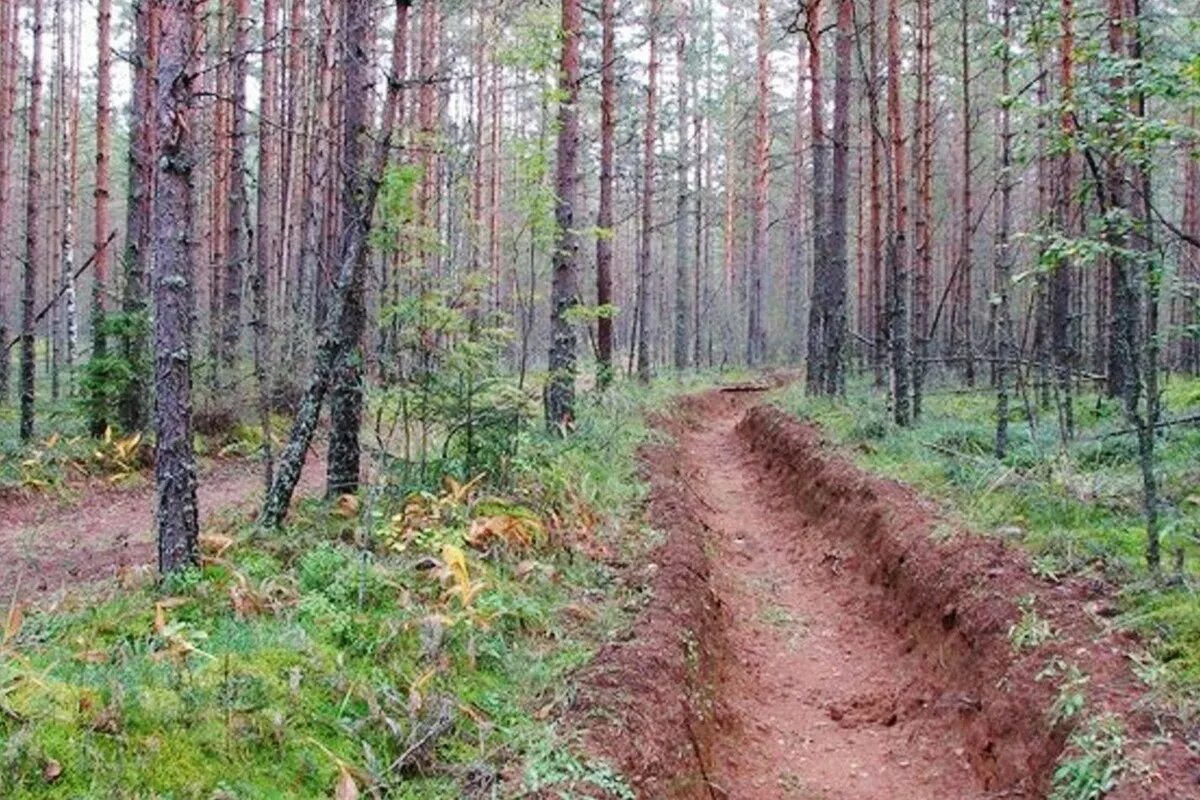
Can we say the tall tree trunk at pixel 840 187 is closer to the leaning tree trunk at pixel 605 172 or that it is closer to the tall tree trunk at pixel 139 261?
the leaning tree trunk at pixel 605 172

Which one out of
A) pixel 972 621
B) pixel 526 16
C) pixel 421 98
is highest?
pixel 421 98

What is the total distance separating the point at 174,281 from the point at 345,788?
3.21 meters

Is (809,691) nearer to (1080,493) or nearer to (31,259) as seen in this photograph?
(1080,493)

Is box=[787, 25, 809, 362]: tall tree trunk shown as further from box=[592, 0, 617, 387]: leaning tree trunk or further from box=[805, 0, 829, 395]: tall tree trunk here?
box=[592, 0, 617, 387]: leaning tree trunk

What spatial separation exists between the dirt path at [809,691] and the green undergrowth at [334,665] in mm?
1191

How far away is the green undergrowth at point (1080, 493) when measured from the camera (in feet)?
18.6

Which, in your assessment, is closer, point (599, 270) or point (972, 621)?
point (972, 621)

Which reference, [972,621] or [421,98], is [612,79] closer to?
[421,98]

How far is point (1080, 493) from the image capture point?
838cm

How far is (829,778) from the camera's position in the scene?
582cm

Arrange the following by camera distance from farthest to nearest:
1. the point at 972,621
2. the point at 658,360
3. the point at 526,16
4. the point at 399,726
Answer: the point at 658,360 < the point at 526,16 < the point at 972,621 < the point at 399,726

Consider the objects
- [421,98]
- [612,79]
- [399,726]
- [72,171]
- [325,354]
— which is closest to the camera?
[399,726]

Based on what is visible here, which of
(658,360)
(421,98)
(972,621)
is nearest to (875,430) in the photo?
(972,621)

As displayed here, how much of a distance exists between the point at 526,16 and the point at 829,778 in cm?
1012
